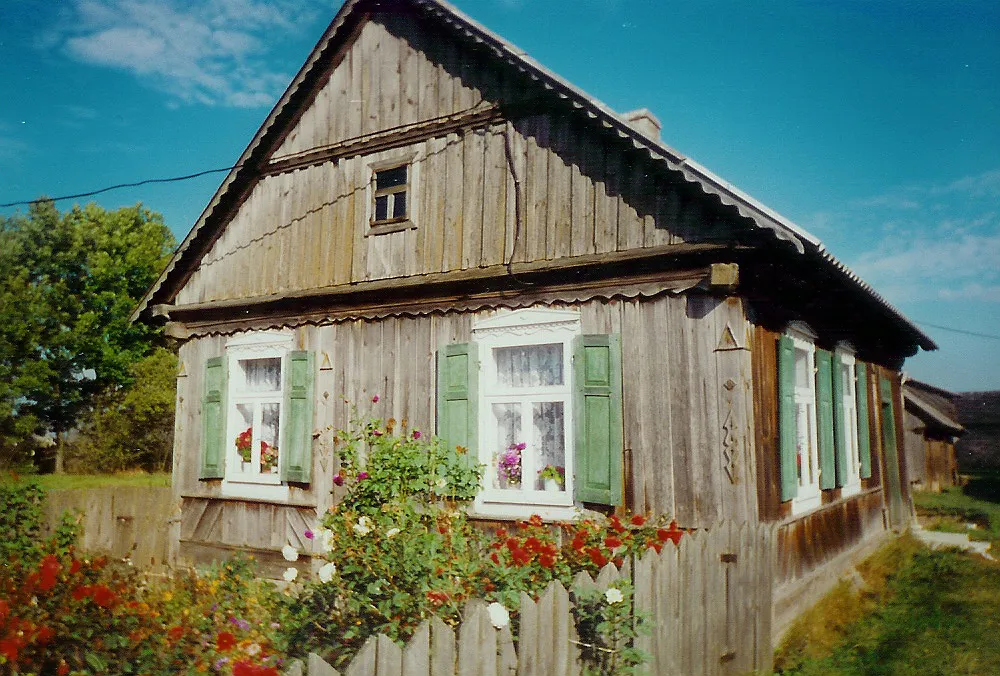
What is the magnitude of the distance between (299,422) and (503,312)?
116 inches

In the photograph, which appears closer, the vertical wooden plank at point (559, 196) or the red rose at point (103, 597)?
the red rose at point (103, 597)

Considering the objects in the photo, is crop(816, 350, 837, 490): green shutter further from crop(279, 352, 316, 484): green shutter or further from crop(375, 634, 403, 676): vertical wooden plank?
crop(375, 634, 403, 676): vertical wooden plank

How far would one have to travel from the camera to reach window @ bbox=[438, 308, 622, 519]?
6.40m

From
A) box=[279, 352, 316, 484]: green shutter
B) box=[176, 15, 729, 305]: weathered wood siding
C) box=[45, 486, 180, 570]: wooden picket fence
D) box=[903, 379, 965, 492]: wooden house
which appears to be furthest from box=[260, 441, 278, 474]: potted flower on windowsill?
box=[903, 379, 965, 492]: wooden house

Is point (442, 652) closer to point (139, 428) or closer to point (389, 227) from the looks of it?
point (389, 227)

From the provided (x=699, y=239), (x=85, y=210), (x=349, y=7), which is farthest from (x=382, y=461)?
(x=85, y=210)

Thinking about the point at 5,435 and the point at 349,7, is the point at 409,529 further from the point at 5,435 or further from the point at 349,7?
the point at 5,435

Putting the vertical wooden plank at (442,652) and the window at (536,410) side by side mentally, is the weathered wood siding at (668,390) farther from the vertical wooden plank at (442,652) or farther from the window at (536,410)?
the vertical wooden plank at (442,652)

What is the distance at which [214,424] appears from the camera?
9.07m

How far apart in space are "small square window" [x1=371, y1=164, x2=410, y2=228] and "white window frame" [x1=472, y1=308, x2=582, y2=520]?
1.85m

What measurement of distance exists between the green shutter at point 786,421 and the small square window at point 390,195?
431 centimetres

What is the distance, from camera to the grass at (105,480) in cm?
2144

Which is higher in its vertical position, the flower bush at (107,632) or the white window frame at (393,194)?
the white window frame at (393,194)

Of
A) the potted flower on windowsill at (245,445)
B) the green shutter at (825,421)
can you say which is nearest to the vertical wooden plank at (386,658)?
the green shutter at (825,421)
